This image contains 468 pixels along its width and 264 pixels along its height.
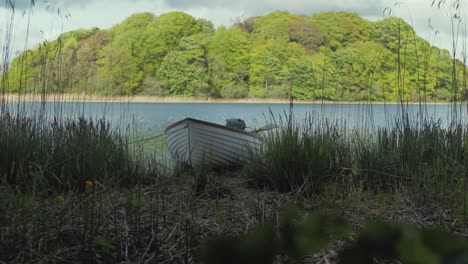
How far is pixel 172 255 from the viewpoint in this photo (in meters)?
1.78

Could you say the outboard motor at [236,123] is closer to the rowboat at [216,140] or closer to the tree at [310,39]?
the rowboat at [216,140]

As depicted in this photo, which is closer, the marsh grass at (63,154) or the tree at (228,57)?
the marsh grass at (63,154)

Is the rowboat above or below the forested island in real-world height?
below

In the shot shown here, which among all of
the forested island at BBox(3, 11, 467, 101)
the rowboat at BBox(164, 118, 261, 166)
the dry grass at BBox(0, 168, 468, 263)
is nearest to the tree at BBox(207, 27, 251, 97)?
the forested island at BBox(3, 11, 467, 101)

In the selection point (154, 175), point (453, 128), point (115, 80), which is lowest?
point (154, 175)

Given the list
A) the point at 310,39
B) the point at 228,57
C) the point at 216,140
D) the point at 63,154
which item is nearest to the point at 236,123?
the point at 216,140

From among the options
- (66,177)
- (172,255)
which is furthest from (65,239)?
(66,177)

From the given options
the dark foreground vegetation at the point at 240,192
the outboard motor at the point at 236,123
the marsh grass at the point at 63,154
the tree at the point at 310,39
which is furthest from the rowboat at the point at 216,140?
the tree at the point at 310,39

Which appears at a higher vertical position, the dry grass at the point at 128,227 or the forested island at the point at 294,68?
the forested island at the point at 294,68

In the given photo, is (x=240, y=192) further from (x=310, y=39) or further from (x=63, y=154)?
(x=310, y=39)

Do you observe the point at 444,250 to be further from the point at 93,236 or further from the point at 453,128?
the point at 453,128

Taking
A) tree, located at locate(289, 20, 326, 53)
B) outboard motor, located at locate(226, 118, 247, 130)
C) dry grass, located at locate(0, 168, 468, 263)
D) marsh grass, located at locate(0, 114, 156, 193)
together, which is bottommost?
dry grass, located at locate(0, 168, 468, 263)

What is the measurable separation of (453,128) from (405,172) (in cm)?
101

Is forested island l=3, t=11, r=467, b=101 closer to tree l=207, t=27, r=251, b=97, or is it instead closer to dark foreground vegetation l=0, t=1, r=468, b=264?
dark foreground vegetation l=0, t=1, r=468, b=264
